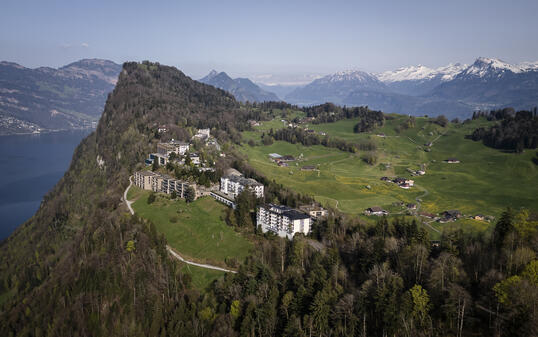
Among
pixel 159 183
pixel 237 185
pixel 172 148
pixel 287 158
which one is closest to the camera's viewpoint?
pixel 237 185

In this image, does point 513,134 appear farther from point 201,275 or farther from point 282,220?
point 201,275

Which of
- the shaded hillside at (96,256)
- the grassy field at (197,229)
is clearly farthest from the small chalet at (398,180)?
the shaded hillside at (96,256)

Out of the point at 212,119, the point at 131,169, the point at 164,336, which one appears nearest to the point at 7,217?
the point at 131,169

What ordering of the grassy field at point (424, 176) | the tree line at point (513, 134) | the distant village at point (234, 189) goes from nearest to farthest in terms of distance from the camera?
the distant village at point (234, 189), the grassy field at point (424, 176), the tree line at point (513, 134)

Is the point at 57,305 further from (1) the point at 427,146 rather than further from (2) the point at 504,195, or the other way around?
(1) the point at 427,146

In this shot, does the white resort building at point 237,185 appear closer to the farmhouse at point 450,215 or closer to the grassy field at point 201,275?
the grassy field at point 201,275

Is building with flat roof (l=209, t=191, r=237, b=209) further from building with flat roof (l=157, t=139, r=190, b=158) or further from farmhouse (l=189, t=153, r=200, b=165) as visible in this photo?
building with flat roof (l=157, t=139, r=190, b=158)

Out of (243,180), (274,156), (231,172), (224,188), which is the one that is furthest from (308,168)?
(243,180)
